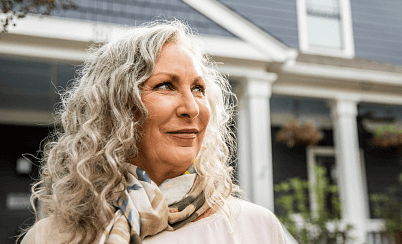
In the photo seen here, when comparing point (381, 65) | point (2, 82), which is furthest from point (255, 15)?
point (2, 82)

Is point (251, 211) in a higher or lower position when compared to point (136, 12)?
lower

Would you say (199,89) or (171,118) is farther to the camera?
(199,89)

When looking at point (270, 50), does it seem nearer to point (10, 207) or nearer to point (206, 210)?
point (206, 210)

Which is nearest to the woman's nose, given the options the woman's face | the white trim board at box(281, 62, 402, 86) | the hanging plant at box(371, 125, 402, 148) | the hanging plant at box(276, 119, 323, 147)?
the woman's face

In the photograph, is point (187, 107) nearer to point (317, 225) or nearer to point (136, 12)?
point (136, 12)

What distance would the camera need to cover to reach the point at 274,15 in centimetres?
666

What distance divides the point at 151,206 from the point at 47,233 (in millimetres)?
329

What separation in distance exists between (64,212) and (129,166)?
224 mm

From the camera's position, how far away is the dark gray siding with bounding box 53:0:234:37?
4305 millimetres

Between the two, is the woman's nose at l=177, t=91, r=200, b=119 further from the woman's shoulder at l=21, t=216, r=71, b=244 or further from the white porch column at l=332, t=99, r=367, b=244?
the white porch column at l=332, t=99, r=367, b=244

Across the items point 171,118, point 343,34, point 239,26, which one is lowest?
point 171,118

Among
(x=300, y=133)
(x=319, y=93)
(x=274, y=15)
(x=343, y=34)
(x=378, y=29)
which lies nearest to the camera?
(x=319, y=93)

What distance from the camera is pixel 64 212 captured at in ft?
3.52

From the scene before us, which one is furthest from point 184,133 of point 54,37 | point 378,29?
point 378,29
